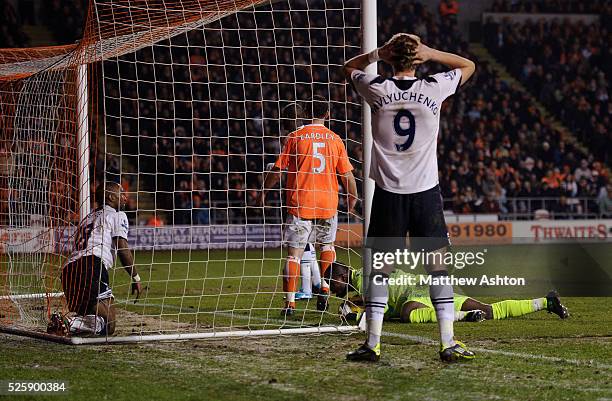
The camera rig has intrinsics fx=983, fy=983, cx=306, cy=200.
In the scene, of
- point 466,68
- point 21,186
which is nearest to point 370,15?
point 466,68

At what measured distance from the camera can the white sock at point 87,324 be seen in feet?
24.5

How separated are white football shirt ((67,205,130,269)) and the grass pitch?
30.8 inches

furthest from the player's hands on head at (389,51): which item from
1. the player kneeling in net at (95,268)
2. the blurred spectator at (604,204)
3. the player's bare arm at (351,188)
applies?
the blurred spectator at (604,204)

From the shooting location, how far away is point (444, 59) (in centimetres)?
625

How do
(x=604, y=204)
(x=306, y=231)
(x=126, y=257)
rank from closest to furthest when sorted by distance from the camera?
(x=126, y=257) < (x=306, y=231) < (x=604, y=204)

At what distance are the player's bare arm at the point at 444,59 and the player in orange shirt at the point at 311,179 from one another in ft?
9.34

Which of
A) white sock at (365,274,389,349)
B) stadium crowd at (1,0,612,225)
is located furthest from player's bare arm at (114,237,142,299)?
stadium crowd at (1,0,612,225)

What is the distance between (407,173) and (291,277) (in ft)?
9.87

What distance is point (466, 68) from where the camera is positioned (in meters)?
6.36

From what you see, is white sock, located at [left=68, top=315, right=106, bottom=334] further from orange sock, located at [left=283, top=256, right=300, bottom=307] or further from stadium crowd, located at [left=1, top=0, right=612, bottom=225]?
stadium crowd, located at [left=1, top=0, right=612, bottom=225]

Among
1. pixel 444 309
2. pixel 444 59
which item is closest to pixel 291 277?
pixel 444 309

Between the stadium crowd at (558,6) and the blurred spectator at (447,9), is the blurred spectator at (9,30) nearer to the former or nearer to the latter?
the blurred spectator at (447,9)

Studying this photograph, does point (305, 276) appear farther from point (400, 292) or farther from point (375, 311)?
point (375, 311)

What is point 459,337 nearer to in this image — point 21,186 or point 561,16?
point 21,186
